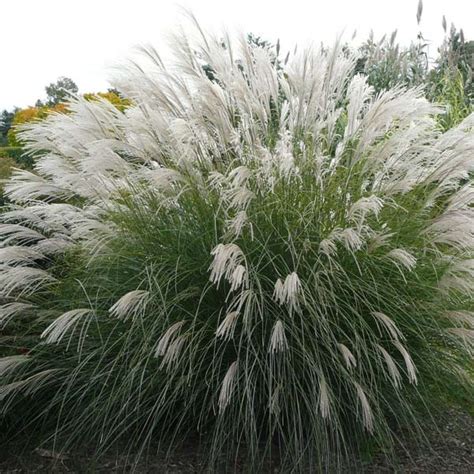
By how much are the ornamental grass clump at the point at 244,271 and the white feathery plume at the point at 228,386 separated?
1cm

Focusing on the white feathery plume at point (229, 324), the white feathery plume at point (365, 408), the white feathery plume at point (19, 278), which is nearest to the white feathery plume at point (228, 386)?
the white feathery plume at point (229, 324)

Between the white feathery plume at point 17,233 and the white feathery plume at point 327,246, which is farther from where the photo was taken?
the white feathery plume at point 17,233

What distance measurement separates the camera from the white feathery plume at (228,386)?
2.77 m

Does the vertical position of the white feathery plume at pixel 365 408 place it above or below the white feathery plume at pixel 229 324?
below

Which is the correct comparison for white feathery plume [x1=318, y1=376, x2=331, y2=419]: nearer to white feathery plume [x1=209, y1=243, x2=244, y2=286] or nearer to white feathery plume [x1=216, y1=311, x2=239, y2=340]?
white feathery plume [x1=216, y1=311, x2=239, y2=340]

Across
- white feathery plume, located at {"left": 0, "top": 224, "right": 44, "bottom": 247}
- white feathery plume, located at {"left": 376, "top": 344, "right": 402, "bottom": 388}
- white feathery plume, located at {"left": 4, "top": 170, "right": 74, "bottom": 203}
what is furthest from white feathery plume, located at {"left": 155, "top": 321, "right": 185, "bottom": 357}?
white feathery plume, located at {"left": 4, "top": 170, "right": 74, "bottom": 203}

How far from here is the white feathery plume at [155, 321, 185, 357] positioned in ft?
9.28

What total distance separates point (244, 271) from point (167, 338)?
0.42 m

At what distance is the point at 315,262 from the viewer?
3213 mm

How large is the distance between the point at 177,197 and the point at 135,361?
790mm

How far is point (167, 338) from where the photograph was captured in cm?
287

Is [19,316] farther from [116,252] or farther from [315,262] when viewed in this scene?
[315,262]

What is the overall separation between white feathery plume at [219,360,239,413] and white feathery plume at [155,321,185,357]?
28 cm

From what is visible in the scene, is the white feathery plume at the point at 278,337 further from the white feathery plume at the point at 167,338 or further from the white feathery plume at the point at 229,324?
the white feathery plume at the point at 167,338
